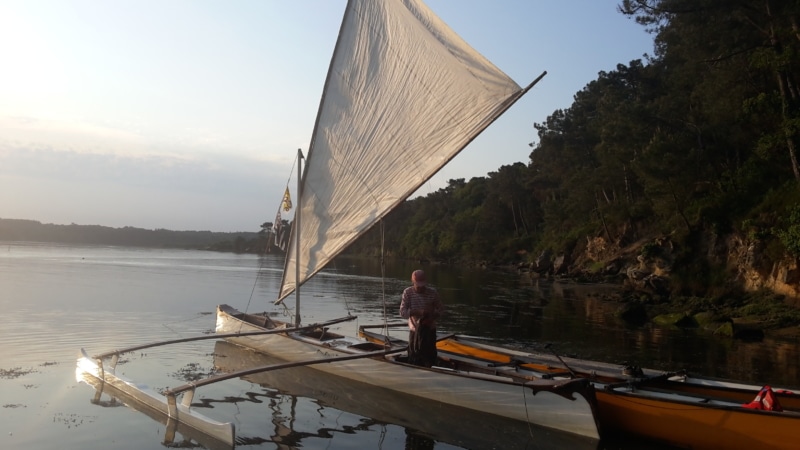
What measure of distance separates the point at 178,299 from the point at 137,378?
19098 mm

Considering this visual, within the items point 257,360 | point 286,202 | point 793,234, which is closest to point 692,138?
point 793,234

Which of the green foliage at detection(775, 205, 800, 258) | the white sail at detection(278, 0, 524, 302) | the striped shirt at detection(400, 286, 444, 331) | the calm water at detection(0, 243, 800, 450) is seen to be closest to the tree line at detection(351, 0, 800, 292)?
the green foliage at detection(775, 205, 800, 258)

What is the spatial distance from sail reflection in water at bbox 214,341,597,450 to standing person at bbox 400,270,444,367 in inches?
35.2

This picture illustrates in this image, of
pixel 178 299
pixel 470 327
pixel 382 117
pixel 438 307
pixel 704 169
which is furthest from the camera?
pixel 704 169

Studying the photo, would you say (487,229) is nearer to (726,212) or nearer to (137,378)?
(726,212)

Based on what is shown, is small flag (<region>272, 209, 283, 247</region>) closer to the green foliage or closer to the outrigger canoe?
the outrigger canoe

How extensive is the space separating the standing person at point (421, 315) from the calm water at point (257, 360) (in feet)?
3.00

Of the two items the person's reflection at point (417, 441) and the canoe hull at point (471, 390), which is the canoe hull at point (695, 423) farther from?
the person's reflection at point (417, 441)

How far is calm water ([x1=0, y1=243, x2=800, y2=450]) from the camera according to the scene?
10641mm

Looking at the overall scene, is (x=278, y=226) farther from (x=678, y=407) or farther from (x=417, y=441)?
(x=678, y=407)

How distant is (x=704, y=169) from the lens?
39.2 m

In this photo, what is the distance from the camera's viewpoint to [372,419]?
38.8ft

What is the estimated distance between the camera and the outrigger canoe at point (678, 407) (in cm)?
911

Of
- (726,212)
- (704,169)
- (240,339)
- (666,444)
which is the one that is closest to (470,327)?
(240,339)
